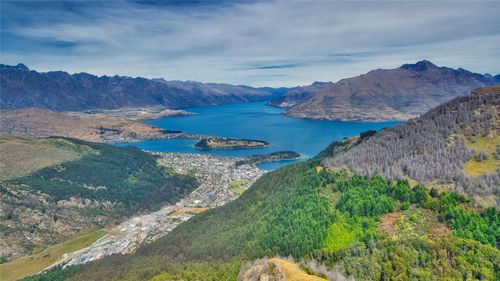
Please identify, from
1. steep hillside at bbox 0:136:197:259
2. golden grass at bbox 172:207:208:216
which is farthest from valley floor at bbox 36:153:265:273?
steep hillside at bbox 0:136:197:259

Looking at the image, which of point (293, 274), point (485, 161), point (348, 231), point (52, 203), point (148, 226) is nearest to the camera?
point (293, 274)

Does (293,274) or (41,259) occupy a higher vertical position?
(293,274)

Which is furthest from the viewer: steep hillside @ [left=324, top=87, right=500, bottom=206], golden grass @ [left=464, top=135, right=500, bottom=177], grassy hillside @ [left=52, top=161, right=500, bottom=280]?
golden grass @ [left=464, top=135, right=500, bottom=177]

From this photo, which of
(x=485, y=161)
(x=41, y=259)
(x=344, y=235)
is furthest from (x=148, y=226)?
(x=485, y=161)

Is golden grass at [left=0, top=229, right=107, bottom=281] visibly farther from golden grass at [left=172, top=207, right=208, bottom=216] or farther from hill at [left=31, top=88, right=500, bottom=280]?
golden grass at [left=172, top=207, right=208, bottom=216]

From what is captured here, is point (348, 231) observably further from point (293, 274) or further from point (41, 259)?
point (41, 259)

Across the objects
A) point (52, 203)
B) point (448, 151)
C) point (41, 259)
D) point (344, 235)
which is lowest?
point (41, 259)

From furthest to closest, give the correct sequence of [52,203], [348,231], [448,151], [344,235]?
[52,203], [448,151], [348,231], [344,235]

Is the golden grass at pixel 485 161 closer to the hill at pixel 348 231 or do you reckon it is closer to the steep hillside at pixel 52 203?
the hill at pixel 348 231
